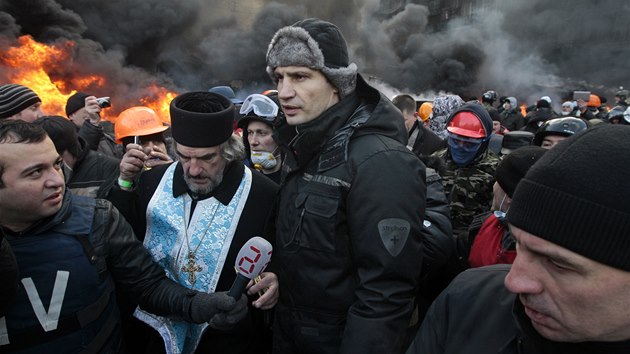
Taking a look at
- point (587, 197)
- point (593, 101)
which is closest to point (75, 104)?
point (587, 197)

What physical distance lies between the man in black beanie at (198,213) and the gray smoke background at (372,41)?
485 inches

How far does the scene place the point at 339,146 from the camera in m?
1.84

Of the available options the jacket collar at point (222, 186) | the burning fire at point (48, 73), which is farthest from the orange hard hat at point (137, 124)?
the burning fire at point (48, 73)

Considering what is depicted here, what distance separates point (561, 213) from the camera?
0.93 meters

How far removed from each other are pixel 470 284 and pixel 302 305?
0.88 m

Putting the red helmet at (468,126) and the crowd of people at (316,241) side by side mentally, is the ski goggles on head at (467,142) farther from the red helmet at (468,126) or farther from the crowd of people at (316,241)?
Result: the crowd of people at (316,241)

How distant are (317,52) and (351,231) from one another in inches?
35.0

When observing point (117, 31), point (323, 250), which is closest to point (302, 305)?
point (323, 250)

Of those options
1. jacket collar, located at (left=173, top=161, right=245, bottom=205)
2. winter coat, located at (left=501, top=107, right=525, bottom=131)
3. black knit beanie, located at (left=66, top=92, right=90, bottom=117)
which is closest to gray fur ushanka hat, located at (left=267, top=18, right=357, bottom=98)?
jacket collar, located at (left=173, top=161, right=245, bottom=205)

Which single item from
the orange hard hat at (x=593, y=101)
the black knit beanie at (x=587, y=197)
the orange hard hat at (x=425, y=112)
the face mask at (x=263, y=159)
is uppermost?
the black knit beanie at (x=587, y=197)

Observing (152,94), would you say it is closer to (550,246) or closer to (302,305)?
(302,305)

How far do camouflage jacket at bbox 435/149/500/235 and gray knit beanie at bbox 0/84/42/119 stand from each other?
4.00 metres

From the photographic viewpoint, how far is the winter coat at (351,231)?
165cm

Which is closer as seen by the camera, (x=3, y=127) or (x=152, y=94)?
(x=3, y=127)
